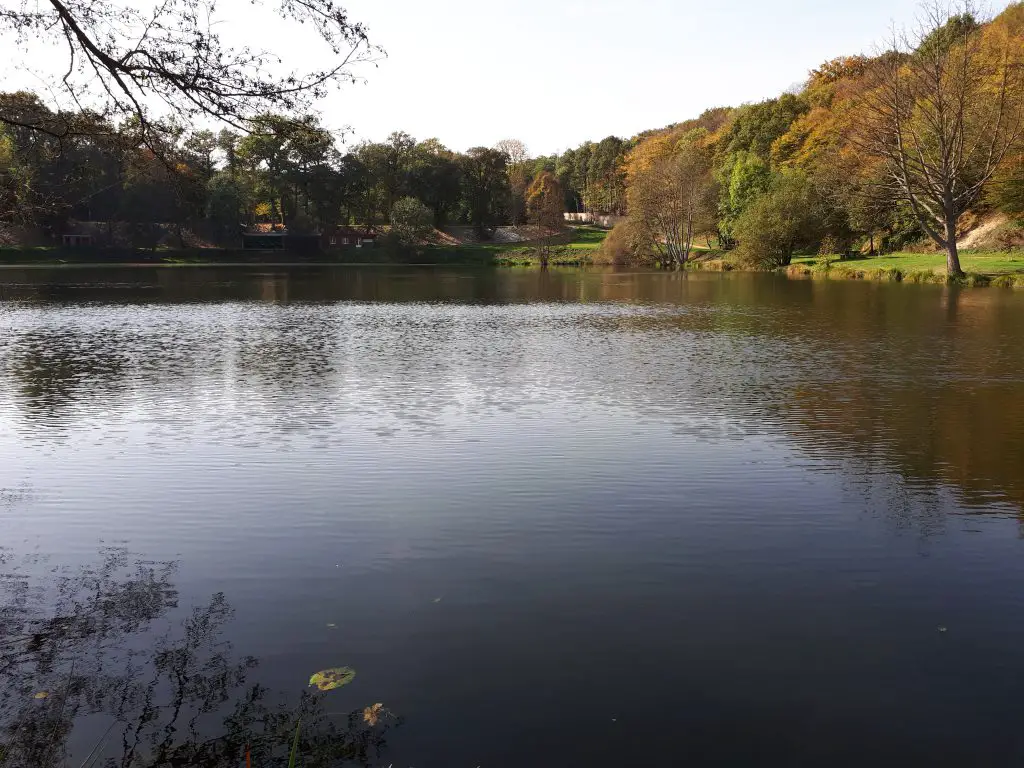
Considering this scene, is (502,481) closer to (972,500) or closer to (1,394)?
(972,500)

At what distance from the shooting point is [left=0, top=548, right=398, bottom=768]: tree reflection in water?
5.66m

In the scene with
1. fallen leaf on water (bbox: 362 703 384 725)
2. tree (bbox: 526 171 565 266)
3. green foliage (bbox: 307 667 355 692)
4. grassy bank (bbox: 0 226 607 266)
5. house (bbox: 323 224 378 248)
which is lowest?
fallen leaf on water (bbox: 362 703 384 725)

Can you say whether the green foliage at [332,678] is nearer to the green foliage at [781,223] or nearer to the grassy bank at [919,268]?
the grassy bank at [919,268]

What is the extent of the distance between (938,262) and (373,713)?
2378 inches

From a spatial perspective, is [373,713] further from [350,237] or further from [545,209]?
[350,237]

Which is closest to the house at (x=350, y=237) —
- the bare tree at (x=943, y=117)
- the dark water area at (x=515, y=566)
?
the bare tree at (x=943, y=117)

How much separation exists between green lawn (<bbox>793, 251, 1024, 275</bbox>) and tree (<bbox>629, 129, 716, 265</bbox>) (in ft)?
69.9

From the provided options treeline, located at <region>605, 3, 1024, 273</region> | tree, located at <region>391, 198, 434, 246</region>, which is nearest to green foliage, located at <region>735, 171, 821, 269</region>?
treeline, located at <region>605, 3, 1024, 273</region>

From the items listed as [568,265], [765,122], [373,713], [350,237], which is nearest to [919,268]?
[765,122]

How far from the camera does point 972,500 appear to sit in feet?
36.6

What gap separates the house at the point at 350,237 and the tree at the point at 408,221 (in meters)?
9.93

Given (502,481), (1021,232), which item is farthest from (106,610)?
(1021,232)

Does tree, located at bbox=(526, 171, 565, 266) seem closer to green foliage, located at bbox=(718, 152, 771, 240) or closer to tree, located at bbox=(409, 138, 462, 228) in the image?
tree, located at bbox=(409, 138, 462, 228)

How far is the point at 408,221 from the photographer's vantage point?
108 meters
